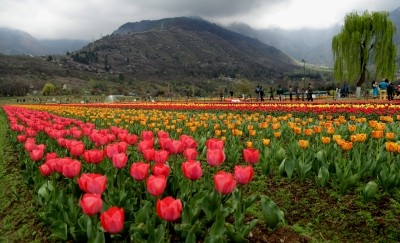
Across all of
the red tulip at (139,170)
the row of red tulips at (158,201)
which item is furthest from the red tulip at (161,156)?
the red tulip at (139,170)

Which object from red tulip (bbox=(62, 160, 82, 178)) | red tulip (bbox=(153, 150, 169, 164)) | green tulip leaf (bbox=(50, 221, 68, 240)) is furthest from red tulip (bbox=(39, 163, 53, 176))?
red tulip (bbox=(153, 150, 169, 164))

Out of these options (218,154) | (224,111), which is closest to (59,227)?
(218,154)

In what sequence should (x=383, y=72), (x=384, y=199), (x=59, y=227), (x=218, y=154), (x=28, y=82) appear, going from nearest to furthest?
(x=59, y=227)
(x=218, y=154)
(x=384, y=199)
(x=383, y=72)
(x=28, y=82)

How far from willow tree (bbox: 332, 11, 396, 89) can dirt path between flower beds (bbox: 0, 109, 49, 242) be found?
33643 millimetres

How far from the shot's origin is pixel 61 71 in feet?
485

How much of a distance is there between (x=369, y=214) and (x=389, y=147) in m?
1.10

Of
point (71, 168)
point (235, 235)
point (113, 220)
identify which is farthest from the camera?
point (71, 168)

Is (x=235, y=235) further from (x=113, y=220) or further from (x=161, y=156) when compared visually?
(x=161, y=156)

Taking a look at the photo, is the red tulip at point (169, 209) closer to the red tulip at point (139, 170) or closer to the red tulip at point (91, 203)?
the red tulip at point (91, 203)

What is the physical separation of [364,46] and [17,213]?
36095mm

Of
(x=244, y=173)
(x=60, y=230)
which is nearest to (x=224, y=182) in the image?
(x=244, y=173)

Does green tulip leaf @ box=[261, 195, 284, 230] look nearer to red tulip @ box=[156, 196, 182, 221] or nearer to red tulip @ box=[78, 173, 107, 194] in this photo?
red tulip @ box=[156, 196, 182, 221]

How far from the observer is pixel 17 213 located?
15.0 feet

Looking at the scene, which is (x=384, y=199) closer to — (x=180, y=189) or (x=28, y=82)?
(x=180, y=189)
